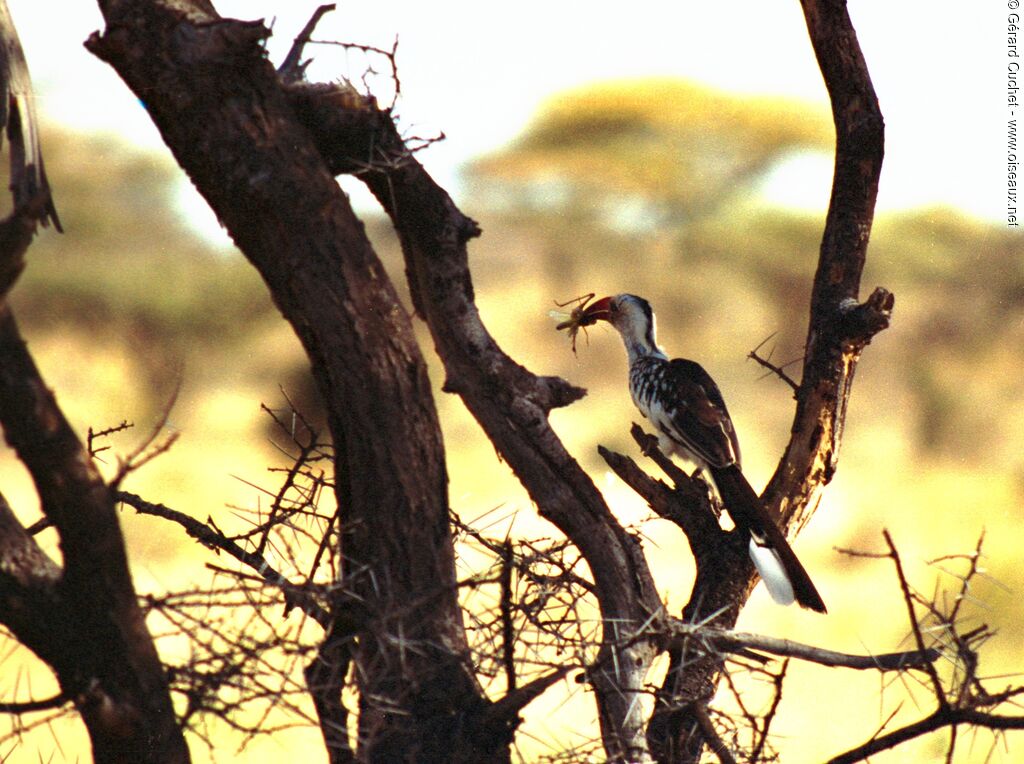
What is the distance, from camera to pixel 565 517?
189 cm

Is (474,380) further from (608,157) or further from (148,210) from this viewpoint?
(608,157)

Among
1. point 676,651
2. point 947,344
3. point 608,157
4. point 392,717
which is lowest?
point 392,717

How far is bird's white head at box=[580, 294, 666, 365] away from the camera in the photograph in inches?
137

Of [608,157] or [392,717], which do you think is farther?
[608,157]

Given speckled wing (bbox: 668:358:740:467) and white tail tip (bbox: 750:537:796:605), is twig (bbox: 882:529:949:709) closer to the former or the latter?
white tail tip (bbox: 750:537:796:605)

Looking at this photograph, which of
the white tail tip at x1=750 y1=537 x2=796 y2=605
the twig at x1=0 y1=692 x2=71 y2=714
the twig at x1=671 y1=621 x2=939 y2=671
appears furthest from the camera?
the white tail tip at x1=750 y1=537 x2=796 y2=605

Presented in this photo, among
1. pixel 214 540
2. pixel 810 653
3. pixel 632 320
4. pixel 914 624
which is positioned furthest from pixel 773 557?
pixel 632 320

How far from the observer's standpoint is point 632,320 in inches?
139

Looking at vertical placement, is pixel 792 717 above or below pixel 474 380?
above

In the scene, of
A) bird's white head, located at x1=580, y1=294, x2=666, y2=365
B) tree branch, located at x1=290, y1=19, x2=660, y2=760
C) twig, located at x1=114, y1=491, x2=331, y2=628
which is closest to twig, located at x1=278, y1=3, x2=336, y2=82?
tree branch, located at x1=290, y1=19, x2=660, y2=760

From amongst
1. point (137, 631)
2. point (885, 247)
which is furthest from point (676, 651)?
point (885, 247)

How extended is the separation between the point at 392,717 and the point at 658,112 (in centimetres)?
1921

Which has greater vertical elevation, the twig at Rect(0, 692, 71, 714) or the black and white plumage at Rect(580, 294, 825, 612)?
the black and white plumage at Rect(580, 294, 825, 612)

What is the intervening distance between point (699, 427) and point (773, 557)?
2.33ft
